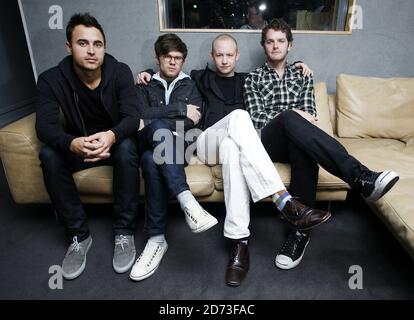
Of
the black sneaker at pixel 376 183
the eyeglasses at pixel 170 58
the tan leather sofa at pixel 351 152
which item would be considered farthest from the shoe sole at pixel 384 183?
the eyeglasses at pixel 170 58

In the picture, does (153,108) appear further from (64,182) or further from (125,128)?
(64,182)

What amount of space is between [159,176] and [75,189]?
427 millimetres

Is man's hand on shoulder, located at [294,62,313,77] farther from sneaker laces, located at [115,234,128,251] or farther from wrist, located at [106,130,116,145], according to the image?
sneaker laces, located at [115,234,128,251]

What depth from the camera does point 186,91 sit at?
185 centimetres

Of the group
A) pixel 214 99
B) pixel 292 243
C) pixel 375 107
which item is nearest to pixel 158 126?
pixel 214 99

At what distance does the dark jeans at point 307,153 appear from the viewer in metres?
1.32

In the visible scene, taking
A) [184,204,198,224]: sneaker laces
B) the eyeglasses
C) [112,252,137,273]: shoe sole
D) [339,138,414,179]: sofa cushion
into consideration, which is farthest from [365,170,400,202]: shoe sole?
the eyeglasses

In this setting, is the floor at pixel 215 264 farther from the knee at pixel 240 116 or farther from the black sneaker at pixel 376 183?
the knee at pixel 240 116

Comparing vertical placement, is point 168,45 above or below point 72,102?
above

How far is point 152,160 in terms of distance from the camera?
1.40 metres

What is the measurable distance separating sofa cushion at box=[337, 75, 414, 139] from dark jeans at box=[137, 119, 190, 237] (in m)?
1.25

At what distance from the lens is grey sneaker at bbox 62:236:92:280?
53.9 inches

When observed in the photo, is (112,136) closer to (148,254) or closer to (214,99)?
(148,254)

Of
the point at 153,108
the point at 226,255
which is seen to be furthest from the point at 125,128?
the point at 226,255
